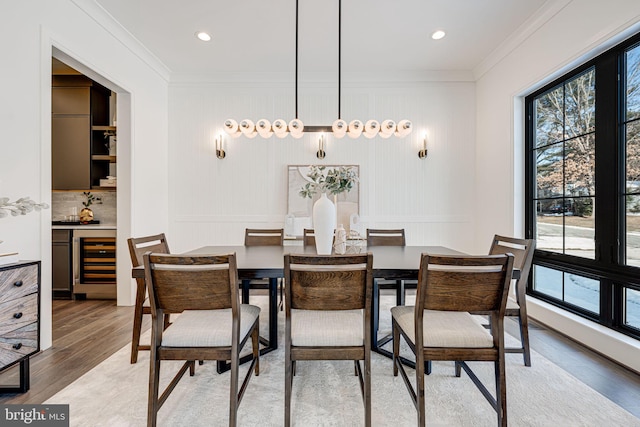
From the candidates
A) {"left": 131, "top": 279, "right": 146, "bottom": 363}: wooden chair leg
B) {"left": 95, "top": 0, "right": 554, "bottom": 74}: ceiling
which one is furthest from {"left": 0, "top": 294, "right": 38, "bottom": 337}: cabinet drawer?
{"left": 95, "top": 0, "right": 554, "bottom": 74}: ceiling

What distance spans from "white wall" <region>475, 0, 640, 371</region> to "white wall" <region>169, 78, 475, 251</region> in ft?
0.92

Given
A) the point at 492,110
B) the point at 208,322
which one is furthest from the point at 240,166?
the point at 492,110

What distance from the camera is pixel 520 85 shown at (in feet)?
10.7

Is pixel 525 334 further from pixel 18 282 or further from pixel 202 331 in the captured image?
pixel 18 282

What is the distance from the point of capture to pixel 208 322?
1631mm

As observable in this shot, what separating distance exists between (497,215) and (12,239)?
4.53m

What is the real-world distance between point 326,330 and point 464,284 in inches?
27.4

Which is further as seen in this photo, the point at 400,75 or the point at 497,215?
the point at 400,75

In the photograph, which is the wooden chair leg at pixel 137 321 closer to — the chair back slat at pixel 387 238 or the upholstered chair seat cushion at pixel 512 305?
the chair back slat at pixel 387 238

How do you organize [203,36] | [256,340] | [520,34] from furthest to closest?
1. [203,36]
2. [520,34]
3. [256,340]

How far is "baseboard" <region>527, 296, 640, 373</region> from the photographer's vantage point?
2.11 meters

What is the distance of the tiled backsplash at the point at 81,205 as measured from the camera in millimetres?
4039

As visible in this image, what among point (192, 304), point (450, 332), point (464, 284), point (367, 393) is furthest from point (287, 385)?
point (464, 284)

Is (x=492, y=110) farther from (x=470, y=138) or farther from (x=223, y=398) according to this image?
(x=223, y=398)
